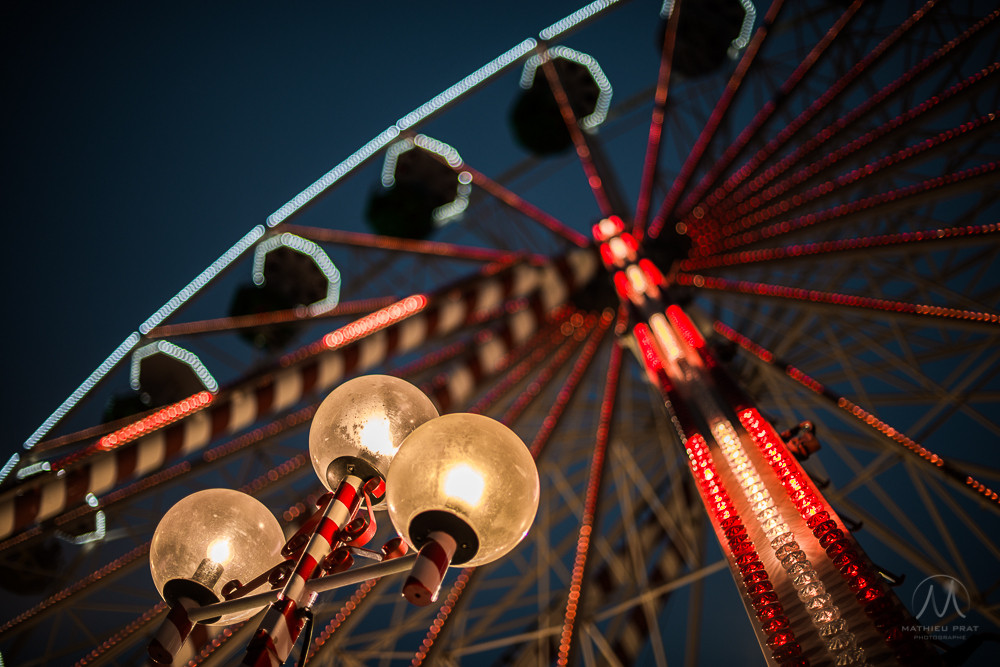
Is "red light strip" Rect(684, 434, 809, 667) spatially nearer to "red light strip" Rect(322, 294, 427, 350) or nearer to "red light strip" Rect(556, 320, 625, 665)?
"red light strip" Rect(556, 320, 625, 665)

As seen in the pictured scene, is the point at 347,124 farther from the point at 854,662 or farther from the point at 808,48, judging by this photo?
the point at 854,662

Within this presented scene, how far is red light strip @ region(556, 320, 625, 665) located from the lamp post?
12.4 ft

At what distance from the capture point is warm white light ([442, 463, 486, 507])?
6.15 feet

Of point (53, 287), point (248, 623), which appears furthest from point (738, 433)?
point (53, 287)

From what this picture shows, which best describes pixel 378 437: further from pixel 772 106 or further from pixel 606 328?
pixel 772 106

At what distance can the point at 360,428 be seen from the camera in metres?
2.32

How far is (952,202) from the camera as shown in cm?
1559

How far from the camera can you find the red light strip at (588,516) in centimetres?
559

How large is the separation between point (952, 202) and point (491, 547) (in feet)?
60.0

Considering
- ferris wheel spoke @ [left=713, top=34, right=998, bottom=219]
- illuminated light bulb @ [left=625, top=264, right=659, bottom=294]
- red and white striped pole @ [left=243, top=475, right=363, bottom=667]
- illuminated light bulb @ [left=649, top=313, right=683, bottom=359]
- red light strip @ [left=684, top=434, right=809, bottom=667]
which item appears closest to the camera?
red and white striped pole @ [left=243, top=475, right=363, bottom=667]

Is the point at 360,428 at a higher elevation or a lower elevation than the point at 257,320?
lower

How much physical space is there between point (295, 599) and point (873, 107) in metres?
7.91

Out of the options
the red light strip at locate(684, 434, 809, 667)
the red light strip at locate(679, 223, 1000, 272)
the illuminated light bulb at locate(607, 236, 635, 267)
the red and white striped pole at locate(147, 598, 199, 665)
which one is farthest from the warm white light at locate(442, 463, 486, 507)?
the red light strip at locate(679, 223, 1000, 272)

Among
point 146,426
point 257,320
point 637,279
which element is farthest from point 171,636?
point 257,320
